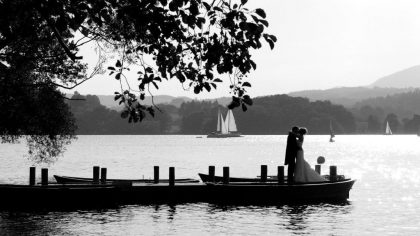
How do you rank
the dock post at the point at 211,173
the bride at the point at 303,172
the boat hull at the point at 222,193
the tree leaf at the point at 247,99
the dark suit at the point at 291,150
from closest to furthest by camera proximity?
the tree leaf at the point at 247,99 < the dark suit at the point at 291,150 < the bride at the point at 303,172 < the boat hull at the point at 222,193 < the dock post at the point at 211,173

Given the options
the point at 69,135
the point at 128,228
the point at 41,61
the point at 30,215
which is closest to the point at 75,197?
the point at 30,215

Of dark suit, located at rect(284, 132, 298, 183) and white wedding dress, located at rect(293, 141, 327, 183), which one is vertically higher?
dark suit, located at rect(284, 132, 298, 183)

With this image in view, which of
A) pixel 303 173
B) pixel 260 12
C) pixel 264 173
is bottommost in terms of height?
pixel 264 173

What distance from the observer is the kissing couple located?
3048 centimetres

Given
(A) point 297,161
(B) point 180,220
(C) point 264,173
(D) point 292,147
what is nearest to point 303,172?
(A) point 297,161

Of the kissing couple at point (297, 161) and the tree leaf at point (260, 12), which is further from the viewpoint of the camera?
the kissing couple at point (297, 161)

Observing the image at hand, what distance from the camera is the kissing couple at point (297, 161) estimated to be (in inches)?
1200

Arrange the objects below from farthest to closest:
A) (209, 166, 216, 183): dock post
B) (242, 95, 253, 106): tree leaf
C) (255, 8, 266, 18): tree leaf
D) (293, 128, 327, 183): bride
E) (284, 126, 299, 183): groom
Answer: (209, 166, 216, 183): dock post, (293, 128, 327, 183): bride, (284, 126, 299, 183): groom, (242, 95, 253, 106): tree leaf, (255, 8, 266, 18): tree leaf

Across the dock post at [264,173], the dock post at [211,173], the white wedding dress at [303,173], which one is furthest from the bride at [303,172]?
the dock post at [211,173]

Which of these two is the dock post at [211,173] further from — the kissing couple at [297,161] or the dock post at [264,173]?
the kissing couple at [297,161]

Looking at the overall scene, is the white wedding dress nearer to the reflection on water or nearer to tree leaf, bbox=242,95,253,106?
the reflection on water

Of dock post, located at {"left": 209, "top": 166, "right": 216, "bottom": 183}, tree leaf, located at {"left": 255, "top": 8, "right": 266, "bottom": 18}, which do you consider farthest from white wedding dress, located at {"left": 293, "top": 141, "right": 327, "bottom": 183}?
tree leaf, located at {"left": 255, "top": 8, "right": 266, "bottom": 18}

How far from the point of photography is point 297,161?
3195cm

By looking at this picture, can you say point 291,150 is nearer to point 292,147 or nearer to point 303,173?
point 292,147
